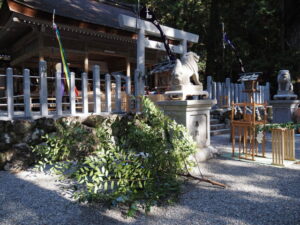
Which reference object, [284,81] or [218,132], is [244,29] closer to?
[284,81]

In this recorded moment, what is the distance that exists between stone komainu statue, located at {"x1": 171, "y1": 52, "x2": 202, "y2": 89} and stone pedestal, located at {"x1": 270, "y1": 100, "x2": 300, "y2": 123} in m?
5.61

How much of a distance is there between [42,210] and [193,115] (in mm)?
2976

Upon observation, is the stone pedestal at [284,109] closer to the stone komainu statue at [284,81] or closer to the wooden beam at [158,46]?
the stone komainu statue at [284,81]

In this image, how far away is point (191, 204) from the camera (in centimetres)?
279

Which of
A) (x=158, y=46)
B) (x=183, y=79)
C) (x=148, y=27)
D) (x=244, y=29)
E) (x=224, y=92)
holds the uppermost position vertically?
(x=244, y=29)

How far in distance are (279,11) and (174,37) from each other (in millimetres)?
8965

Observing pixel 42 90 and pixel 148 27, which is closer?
pixel 42 90

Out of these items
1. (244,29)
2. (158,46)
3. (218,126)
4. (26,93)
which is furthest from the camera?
(244,29)

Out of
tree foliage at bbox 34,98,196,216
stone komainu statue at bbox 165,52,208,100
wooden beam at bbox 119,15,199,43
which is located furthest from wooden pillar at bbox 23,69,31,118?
wooden beam at bbox 119,15,199,43

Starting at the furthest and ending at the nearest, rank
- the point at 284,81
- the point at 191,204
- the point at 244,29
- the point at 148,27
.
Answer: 1. the point at 244,29
2. the point at 284,81
3. the point at 148,27
4. the point at 191,204

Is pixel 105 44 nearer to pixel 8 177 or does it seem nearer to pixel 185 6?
pixel 8 177

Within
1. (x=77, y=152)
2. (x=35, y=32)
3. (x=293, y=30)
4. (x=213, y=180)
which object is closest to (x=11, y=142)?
(x=77, y=152)

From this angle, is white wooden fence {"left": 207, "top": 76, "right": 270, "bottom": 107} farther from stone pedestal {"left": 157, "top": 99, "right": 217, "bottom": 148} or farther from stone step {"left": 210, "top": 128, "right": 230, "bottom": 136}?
stone pedestal {"left": 157, "top": 99, "right": 217, "bottom": 148}

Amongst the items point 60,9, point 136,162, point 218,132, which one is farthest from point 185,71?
point 60,9
